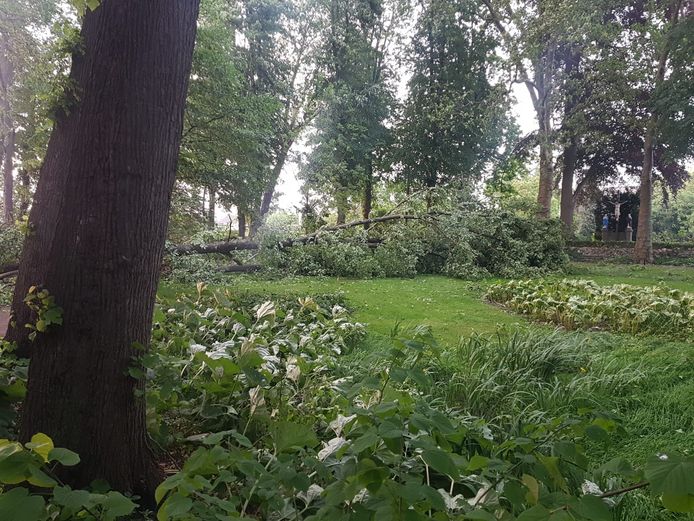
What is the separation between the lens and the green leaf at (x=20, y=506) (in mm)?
822

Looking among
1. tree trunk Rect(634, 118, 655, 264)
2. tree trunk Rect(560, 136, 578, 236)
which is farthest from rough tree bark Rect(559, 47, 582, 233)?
tree trunk Rect(634, 118, 655, 264)

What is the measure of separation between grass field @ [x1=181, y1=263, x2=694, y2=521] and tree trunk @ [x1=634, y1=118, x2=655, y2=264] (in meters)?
9.53

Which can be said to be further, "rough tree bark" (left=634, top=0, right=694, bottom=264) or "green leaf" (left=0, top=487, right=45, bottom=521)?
"rough tree bark" (left=634, top=0, right=694, bottom=264)

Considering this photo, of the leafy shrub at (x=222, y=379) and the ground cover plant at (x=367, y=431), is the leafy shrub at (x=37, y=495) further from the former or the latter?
the leafy shrub at (x=222, y=379)

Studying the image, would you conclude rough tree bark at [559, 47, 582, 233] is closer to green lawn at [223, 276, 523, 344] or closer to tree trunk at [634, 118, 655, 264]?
tree trunk at [634, 118, 655, 264]

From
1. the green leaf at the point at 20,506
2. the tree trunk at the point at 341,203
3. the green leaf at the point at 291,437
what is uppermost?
the tree trunk at the point at 341,203

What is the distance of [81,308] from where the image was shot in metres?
1.52

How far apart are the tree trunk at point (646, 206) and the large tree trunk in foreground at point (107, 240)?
55.0 feet

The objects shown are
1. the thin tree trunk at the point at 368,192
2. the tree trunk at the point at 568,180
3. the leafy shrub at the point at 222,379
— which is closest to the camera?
the leafy shrub at the point at 222,379

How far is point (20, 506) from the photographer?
84 cm

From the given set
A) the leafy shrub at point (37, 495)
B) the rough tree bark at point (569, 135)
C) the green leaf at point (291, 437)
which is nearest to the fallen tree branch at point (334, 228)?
the rough tree bark at point (569, 135)

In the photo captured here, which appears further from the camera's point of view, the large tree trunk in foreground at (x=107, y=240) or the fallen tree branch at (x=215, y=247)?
the fallen tree branch at (x=215, y=247)

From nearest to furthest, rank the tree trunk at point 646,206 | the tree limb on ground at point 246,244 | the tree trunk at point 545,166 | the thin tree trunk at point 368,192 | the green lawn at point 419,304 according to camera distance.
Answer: the green lawn at point 419,304 < the tree limb on ground at point 246,244 < the tree trunk at point 646,206 < the tree trunk at point 545,166 < the thin tree trunk at point 368,192

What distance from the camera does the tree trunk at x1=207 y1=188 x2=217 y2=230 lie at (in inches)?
539
